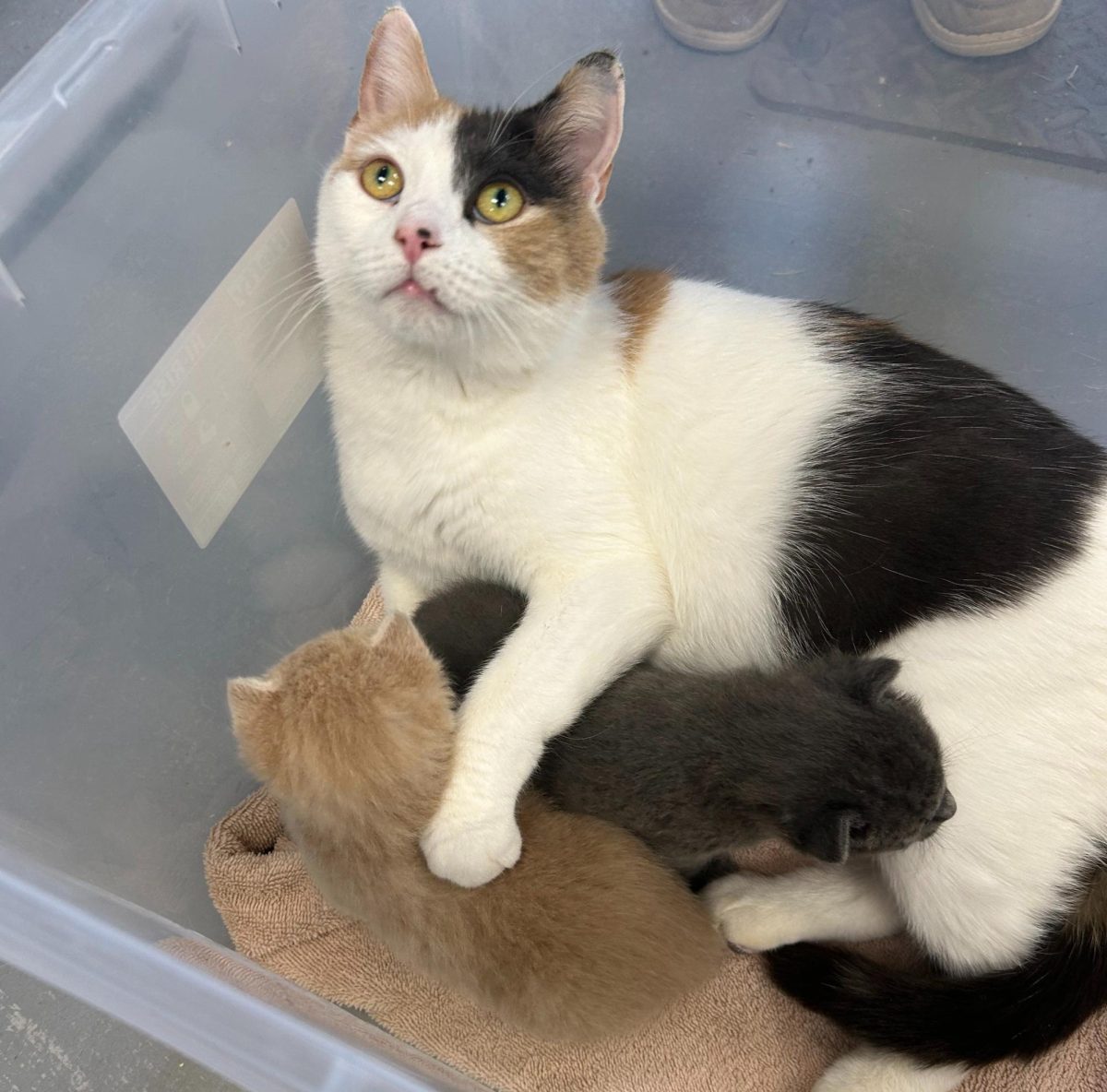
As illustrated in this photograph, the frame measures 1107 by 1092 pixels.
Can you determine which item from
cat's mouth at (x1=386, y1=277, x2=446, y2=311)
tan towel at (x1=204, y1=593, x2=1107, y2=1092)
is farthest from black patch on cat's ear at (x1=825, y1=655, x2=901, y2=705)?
cat's mouth at (x1=386, y1=277, x2=446, y2=311)

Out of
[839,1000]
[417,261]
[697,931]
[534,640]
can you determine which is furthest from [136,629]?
[839,1000]

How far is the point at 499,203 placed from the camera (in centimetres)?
107

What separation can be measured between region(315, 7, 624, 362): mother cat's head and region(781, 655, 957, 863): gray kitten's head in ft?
1.70

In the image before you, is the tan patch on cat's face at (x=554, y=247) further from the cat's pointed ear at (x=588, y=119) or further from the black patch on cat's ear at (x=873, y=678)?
the black patch on cat's ear at (x=873, y=678)

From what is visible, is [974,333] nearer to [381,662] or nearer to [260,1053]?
[381,662]

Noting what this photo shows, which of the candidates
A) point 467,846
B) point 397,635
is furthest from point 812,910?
point 397,635

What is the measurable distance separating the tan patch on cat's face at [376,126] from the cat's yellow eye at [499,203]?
132mm

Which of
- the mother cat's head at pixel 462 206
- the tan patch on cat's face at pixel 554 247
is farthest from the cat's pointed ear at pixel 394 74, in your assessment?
the tan patch on cat's face at pixel 554 247

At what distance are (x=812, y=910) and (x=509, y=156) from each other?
0.98 meters

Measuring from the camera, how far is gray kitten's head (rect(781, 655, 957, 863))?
3.20 feet

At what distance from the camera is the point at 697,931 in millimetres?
1101

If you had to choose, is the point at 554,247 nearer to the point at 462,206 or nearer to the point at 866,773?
the point at 462,206

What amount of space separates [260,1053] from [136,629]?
681mm

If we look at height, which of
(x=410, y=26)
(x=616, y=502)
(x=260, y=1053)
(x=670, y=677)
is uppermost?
(x=410, y=26)
